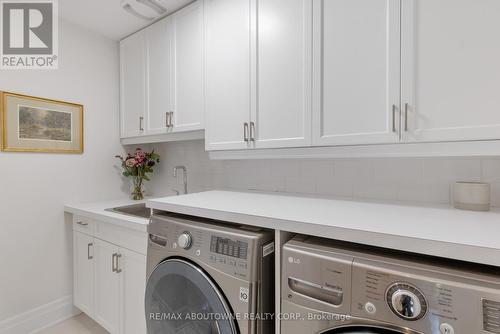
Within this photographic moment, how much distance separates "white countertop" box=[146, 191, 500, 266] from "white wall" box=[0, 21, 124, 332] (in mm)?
1224

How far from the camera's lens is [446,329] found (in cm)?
62

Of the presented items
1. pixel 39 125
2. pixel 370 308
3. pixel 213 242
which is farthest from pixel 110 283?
pixel 370 308

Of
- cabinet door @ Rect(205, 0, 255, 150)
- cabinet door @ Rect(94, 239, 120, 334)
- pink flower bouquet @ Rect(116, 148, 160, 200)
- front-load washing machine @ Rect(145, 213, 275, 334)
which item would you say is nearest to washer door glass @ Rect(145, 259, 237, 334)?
front-load washing machine @ Rect(145, 213, 275, 334)

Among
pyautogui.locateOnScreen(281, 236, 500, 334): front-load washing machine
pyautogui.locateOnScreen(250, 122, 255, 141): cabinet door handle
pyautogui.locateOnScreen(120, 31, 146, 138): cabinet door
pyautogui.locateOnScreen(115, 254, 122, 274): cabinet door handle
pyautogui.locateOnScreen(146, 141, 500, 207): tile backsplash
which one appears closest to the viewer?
pyautogui.locateOnScreen(281, 236, 500, 334): front-load washing machine

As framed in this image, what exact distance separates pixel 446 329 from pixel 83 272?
232 centimetres

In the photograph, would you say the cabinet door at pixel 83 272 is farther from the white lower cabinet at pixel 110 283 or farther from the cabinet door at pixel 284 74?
the cabinet door at pixel 284 74

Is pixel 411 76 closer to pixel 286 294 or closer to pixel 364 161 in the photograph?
pixel 364 161

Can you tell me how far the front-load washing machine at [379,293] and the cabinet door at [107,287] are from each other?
1.35m

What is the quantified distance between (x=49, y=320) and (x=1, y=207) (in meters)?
0.97

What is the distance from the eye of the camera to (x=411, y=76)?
1051 millimetres

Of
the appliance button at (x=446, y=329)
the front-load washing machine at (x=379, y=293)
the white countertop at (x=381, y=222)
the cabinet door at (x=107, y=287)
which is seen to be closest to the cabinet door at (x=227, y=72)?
the white countertop at (x=381, y=222)

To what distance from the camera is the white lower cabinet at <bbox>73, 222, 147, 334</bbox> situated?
5.21ft

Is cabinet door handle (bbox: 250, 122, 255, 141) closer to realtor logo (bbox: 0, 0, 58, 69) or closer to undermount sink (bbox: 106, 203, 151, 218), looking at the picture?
undermount sink (bbox: 106, 203, 151, 218)

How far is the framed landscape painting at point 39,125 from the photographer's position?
5.92 ft
